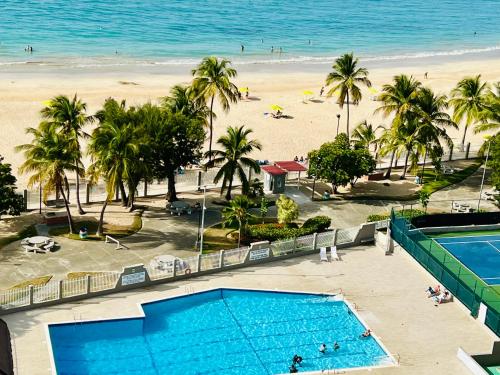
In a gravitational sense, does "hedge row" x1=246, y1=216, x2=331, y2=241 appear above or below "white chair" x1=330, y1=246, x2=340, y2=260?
above

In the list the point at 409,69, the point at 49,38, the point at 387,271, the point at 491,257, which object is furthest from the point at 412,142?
the point at 49,38

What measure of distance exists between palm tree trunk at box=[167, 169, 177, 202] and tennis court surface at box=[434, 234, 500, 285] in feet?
60.6

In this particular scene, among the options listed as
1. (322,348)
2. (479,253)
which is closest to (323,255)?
(322,348)

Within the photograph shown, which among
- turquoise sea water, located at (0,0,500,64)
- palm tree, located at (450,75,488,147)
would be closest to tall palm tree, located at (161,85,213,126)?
palm tree, located at (450,75,488,147)

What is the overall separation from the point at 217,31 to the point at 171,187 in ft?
306

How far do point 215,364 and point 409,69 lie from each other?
297 feet

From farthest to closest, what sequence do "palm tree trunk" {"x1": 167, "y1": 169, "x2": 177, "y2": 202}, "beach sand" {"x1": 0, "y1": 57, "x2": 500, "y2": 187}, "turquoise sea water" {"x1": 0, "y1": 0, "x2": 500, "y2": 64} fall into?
"turquoise sea water" {"x1": 0, "y1": 0, "x2": 500, "y2": 64}
"beach sand" {"x1": 0, "y1": 57, "x2": 500, "y2": 187}
"palm tree trunk" {"x1": 167, "y1": 169, "x2": 177, "y2": 202}

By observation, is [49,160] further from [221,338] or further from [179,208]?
[221,338]

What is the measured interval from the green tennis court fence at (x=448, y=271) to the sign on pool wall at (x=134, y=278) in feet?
53.8

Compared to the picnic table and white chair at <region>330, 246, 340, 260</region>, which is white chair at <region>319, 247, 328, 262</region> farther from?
the picnic table

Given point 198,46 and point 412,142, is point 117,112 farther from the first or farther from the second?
point 198,46

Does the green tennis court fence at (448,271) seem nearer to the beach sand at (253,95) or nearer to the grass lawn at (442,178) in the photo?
the grass lawn at (442,178)

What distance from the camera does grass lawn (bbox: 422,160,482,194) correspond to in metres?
57.0

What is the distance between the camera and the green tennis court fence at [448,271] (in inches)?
1442
